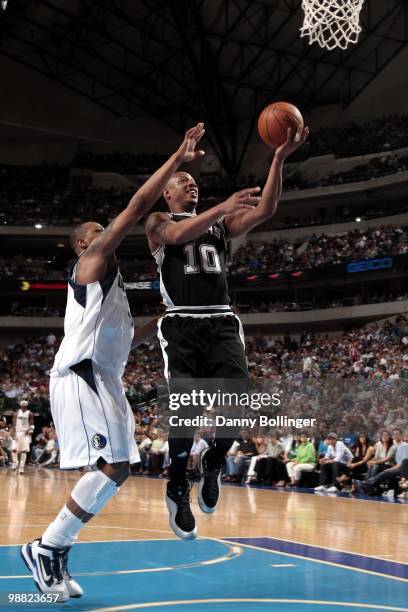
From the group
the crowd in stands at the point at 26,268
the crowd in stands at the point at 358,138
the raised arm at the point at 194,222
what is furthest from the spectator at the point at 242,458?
the crowd in stands at the point at 26,268

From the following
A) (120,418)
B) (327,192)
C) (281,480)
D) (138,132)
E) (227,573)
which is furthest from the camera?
(138,132)

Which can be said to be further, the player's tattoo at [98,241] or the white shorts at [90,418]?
the white shorts at [90,418]

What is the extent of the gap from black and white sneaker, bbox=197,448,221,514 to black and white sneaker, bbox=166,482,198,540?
6.4 inches

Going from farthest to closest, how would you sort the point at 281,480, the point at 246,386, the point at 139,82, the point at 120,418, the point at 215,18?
the point at 139,82
the point at 215,18
the point at 281,480
the point at 246,386
the point at 120,418

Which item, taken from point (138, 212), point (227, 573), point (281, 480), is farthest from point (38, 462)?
point (138, 212)

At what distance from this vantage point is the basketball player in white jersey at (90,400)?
5359mm

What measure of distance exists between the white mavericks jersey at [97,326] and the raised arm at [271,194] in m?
1.16

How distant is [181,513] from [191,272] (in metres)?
1.74

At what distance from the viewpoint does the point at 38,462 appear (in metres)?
24.1

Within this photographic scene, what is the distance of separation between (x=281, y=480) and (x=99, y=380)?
39.8 feet

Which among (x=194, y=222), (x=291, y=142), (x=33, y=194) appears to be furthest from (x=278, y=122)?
(x=33, y=194)

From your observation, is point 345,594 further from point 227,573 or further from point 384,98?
point 384,98

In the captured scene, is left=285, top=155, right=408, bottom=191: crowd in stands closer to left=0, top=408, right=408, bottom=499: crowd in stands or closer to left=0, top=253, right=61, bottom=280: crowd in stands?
left=0, top=253, right=61, bottom=280: crowd in stands

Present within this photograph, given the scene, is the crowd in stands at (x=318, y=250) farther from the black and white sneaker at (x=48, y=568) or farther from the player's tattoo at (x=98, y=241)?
the black and white sneaker at (x=48, y=568)
